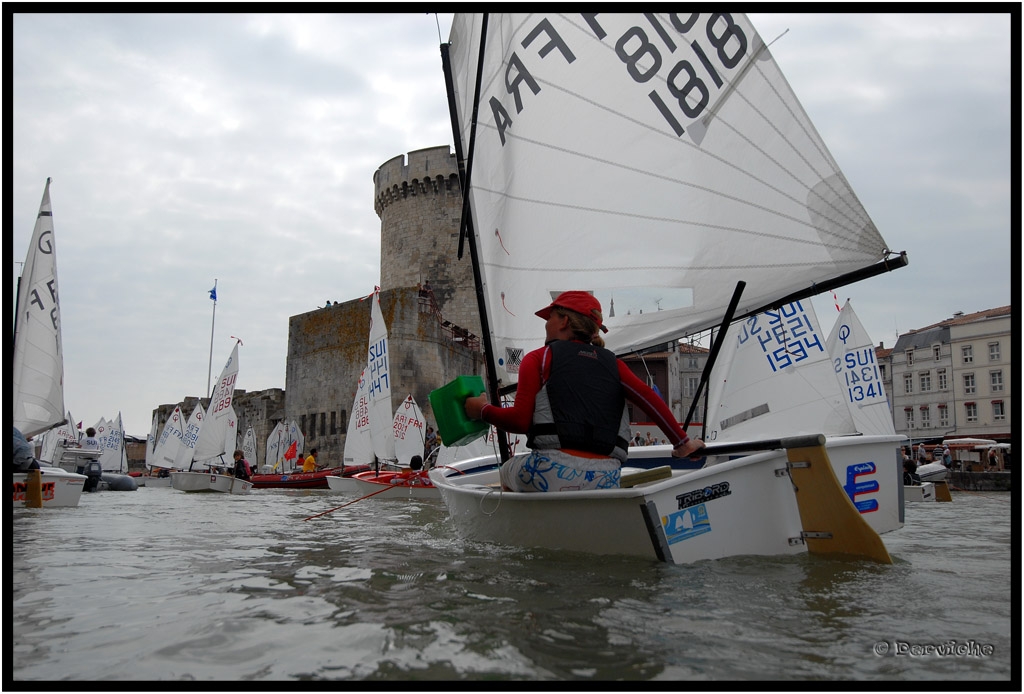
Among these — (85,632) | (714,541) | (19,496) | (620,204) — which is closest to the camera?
(85,632)

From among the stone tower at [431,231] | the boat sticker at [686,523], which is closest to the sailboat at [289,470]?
the stone tower at [431,231]

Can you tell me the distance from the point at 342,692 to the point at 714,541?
81.8 inches

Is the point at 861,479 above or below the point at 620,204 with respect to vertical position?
below

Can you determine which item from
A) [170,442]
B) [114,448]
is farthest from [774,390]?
[114,448]

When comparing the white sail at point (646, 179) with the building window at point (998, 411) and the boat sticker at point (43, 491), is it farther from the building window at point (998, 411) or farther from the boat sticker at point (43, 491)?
the building window at point (998, 411)

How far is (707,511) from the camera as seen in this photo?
3254 mm

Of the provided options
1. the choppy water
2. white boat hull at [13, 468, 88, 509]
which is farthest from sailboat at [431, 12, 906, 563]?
white boat hull at [13, 468, 88, 509]

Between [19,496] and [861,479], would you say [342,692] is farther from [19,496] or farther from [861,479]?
[19,496]

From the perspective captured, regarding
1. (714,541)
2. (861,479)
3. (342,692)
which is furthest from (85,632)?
(861,479)

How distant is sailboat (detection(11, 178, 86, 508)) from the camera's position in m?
10.5

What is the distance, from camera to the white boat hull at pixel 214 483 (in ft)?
54.9

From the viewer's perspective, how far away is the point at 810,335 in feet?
27.7

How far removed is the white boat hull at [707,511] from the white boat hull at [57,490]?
23.8 feet

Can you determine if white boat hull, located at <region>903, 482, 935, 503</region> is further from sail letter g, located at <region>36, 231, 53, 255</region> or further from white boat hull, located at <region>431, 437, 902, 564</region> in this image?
sail letter g, located at <region>36, 231, 53, 255</region>
